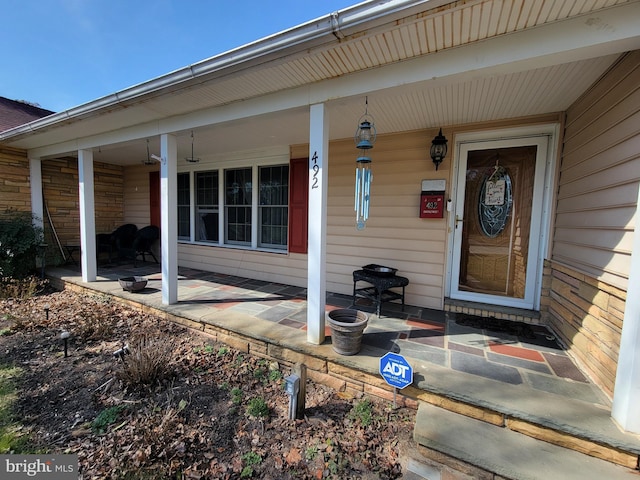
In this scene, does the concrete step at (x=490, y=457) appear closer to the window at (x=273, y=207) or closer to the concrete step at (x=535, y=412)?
the concrete step at (x=535, y=412)

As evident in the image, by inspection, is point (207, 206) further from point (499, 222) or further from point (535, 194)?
point (535, 194)

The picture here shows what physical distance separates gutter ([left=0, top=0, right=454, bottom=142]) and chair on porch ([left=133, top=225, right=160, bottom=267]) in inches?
140

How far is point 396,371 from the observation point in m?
1.83

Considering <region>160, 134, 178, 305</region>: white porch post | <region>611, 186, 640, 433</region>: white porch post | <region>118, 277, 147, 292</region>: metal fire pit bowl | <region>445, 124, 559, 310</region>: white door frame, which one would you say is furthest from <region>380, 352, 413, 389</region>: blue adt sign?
<region>118, 277, 147, 292</region>: metal fire pit bowl

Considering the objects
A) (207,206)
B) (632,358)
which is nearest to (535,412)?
(632,358)

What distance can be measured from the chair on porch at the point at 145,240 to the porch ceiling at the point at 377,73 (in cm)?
249

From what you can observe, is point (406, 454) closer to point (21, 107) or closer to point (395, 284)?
point (395, 284)

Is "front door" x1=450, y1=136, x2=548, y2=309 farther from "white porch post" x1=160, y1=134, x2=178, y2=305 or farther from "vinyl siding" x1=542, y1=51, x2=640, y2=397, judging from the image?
"white porch post" x1=160, y1=134, x2=178, y2=305

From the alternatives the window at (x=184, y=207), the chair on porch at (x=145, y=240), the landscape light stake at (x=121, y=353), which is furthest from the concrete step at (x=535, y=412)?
the chair on porch at (x=145, y=240)

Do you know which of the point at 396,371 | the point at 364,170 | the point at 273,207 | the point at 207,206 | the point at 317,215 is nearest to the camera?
the point at 396,371

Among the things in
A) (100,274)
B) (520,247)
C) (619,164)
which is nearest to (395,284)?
(520,247)

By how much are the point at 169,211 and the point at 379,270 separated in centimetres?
275

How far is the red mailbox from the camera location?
324 centimetres

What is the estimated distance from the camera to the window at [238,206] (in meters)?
4.95
